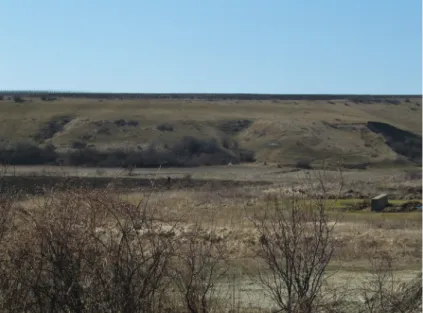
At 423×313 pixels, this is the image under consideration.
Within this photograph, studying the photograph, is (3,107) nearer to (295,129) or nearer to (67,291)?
(295,129)

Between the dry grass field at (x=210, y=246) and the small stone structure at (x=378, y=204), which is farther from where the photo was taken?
the small stone structure at (x=378, y=204)

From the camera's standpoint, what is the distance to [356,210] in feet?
119

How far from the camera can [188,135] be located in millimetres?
81562

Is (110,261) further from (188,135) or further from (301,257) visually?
(188,135)

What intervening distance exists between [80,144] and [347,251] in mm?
56090

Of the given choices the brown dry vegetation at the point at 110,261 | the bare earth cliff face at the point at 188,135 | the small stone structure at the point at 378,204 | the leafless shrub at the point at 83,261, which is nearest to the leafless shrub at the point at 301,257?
the brown dry vegetation at the point at 110,261

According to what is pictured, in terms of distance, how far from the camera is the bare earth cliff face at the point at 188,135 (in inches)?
2837

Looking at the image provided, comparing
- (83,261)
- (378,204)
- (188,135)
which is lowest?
(378,204)

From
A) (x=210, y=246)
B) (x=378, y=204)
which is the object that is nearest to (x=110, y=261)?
(x=210, y=246)

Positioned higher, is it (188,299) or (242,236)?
(188,299)

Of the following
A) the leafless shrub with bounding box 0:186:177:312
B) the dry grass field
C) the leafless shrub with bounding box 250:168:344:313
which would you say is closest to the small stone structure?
the dry grass field

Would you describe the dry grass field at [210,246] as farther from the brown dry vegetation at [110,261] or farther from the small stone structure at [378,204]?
the small stone structure at [378,204]

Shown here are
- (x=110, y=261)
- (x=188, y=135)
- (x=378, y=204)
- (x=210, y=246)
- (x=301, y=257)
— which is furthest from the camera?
(x=188, y=135)

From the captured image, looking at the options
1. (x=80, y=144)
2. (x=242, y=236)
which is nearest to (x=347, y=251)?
(x=242, y=236)
